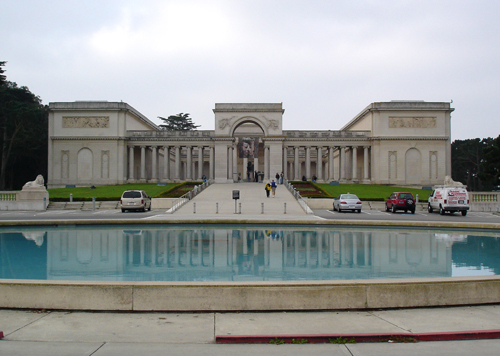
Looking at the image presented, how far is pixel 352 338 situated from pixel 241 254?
7771 millimetres

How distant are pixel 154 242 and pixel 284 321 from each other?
1055cm

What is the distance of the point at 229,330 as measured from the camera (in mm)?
6816

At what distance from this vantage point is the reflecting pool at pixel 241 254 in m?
11.1

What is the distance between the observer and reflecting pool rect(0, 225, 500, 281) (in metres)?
11.1

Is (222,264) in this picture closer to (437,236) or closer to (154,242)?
(154,242)

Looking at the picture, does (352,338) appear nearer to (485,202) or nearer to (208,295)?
(208,295)

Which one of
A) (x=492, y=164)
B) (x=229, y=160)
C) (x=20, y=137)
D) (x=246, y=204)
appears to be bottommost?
(x=246, y=204)

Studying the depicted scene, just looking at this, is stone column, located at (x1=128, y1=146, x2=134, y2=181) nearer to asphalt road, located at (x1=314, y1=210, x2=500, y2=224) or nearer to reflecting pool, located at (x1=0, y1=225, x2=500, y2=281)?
asphalt road, located at (x1=314, y1=210, x2=500, y2=224)

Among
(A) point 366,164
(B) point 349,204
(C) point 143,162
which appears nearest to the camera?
(B) point 349,204

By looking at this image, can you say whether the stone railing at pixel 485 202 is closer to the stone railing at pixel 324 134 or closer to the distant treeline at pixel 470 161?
the stone railing at pixel 324 134

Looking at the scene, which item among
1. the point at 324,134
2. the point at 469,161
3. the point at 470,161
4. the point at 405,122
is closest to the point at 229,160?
the point at 324,134

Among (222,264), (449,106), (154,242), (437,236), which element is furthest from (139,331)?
(449,106)

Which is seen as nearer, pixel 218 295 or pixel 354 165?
pixel 218 295

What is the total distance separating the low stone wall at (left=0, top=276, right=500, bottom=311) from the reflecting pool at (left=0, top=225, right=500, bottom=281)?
249 cm
